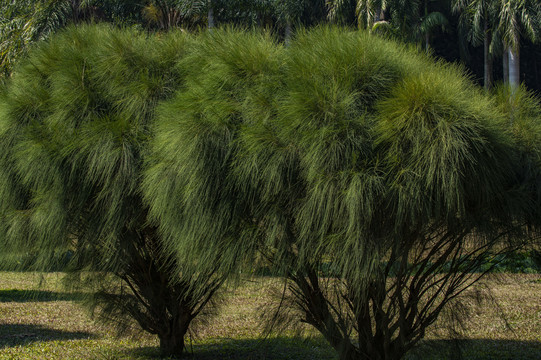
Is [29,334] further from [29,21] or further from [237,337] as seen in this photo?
[29,21]

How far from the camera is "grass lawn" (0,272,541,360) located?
26.5ft

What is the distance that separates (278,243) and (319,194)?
2.35 feet

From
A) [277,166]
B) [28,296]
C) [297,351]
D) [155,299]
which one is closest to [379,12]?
[28,296]

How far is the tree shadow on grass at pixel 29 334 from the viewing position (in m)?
9.21

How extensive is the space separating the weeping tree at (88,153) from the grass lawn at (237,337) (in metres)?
0.91

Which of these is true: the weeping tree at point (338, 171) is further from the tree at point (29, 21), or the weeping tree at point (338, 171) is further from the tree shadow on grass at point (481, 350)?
the tree at point (29, 21)

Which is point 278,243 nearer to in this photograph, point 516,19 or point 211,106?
point 211,106

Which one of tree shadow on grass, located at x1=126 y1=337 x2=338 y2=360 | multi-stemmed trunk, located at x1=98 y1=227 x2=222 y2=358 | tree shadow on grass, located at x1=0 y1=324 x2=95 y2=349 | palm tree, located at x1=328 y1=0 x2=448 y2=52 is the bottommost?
tree shadow on grass, located at x1=0 y1=324 x2=95 y2=349

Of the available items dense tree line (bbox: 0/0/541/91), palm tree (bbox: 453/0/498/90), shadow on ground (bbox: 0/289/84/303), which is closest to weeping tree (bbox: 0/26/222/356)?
shadow on ground (bbox: 0/289/84/303)

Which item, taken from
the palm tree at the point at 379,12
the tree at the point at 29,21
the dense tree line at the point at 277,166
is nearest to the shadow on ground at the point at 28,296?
the tree at the point at 29,21

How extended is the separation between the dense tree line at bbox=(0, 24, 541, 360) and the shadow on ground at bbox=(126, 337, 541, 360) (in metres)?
1.22

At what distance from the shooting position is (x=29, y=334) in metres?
9.78

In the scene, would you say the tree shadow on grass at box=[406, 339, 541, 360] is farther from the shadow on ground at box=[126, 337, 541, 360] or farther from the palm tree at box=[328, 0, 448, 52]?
the palm tree at box=[328, 0, 448, 52]

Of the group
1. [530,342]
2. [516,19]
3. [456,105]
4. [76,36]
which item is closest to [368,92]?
[456,105]
